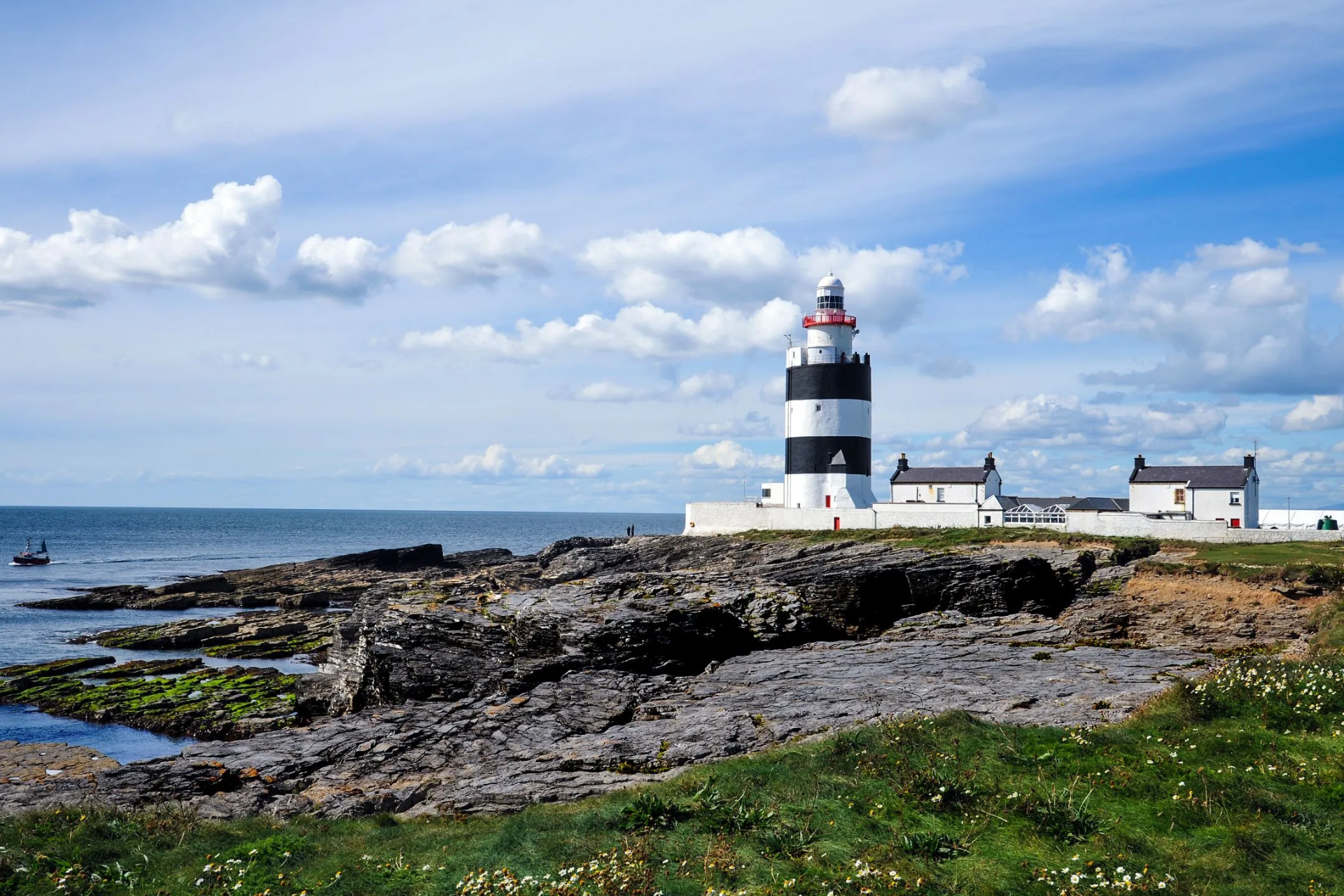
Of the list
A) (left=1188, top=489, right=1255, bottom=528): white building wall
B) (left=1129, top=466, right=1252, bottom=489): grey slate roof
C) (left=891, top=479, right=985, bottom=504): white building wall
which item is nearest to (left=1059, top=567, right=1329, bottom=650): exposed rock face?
(left=1188, top=489, right=1255, bottom=528): white building wall

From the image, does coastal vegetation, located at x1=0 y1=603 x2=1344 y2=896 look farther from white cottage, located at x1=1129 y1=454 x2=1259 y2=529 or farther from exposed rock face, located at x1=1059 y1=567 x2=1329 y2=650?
white cottage, located at x1=1129 y1=454 x2=1259 y2=529

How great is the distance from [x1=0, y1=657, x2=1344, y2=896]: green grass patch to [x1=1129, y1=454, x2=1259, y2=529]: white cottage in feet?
165

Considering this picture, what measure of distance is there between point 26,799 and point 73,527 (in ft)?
664

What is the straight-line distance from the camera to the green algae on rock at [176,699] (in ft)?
100

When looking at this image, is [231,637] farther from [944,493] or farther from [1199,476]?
[1199,476]

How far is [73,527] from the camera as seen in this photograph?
19112cm

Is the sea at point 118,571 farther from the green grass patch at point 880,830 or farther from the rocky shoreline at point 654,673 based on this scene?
the green grass patch at point 880,830

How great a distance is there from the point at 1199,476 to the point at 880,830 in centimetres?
5970

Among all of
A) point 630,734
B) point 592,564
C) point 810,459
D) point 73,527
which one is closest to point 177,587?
point 592,564

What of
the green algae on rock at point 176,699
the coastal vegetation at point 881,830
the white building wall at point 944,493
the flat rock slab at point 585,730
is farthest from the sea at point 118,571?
the white building wall at point 944,493

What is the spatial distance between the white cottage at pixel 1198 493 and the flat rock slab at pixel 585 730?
133ft

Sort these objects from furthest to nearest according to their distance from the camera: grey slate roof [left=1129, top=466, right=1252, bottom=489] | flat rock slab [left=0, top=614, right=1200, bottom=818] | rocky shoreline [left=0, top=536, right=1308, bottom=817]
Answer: grey slate roof [left=1129, top=466, right=1252, bottom=489], rocky shoreline [left=0, top=536, right=1308, bottom=817], flat rock slab [left=0, top=614, right=1200, bottom=818]

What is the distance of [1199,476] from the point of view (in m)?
62.3

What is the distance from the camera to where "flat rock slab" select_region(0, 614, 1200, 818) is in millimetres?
17625
